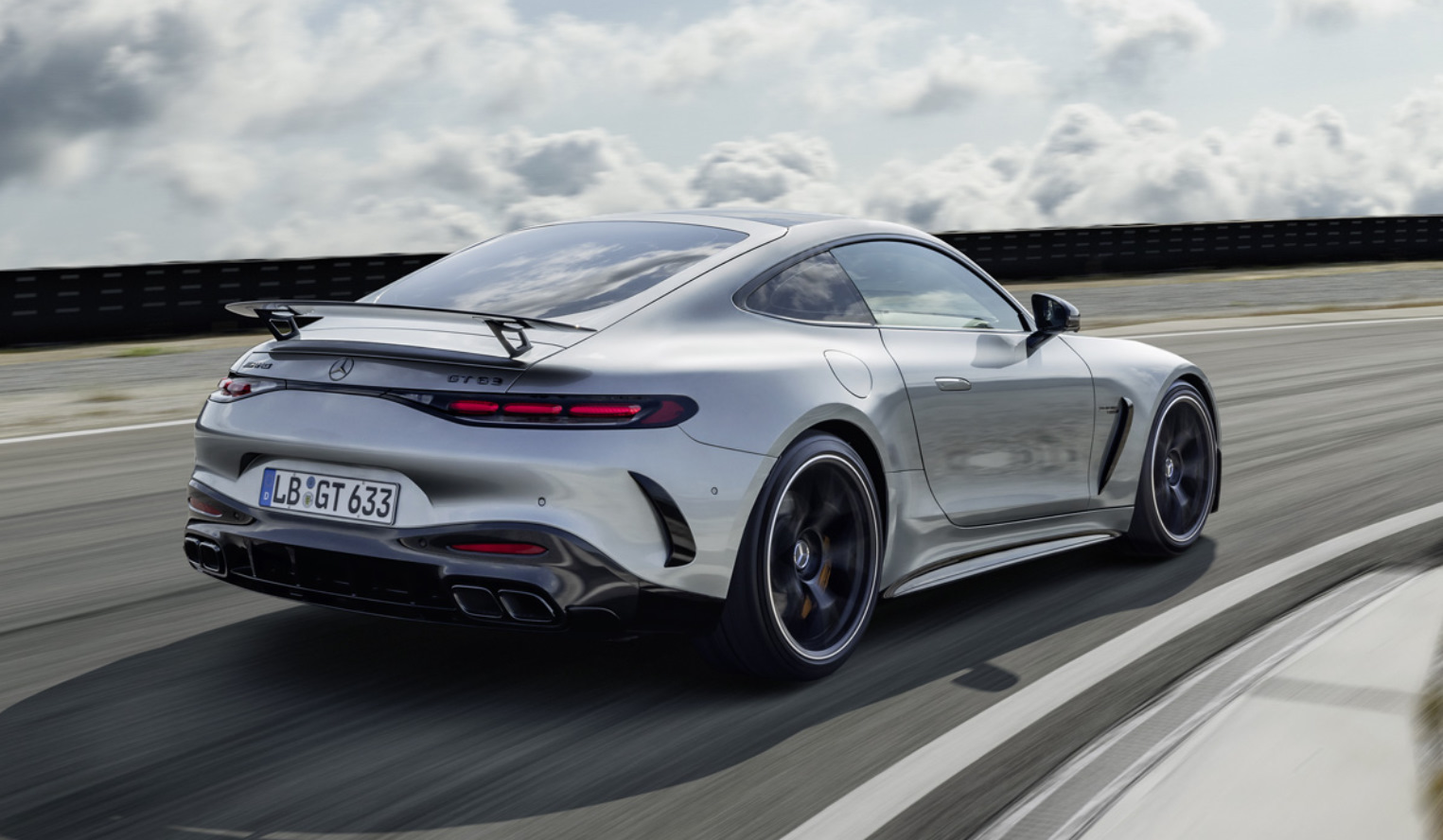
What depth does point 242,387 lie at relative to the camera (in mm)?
4340

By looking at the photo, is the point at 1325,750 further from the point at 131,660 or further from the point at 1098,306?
the point at 1098,306

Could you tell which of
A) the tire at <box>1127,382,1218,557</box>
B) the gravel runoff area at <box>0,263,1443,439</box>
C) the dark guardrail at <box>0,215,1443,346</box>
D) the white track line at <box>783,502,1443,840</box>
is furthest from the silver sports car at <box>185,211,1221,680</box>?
the dark guardrail at <box>0,215,1443,346</box>

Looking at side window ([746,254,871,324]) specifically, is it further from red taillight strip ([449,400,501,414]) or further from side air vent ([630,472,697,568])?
red taillight strip ([449,400,501,414])

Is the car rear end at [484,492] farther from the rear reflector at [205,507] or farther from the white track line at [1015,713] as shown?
the white track line at [1015,713]

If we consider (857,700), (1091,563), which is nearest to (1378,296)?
(1091,563)

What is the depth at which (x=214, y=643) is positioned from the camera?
15.8 feet

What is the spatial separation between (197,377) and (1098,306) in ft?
42.0

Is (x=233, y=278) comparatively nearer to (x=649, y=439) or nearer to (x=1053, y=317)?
(x=1053, y=317)

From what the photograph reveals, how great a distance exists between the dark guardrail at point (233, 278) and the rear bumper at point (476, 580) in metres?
13.2

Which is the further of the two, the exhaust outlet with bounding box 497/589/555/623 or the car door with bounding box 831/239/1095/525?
the car door with bounding box 831/239/1095/525

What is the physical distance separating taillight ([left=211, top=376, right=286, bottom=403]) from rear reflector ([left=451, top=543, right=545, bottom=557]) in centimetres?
78

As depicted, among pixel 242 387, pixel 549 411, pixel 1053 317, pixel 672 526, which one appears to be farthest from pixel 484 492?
pixel 1053 317

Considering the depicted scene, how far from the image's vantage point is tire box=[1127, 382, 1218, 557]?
597cm

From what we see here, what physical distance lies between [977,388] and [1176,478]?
1665 millimetres
